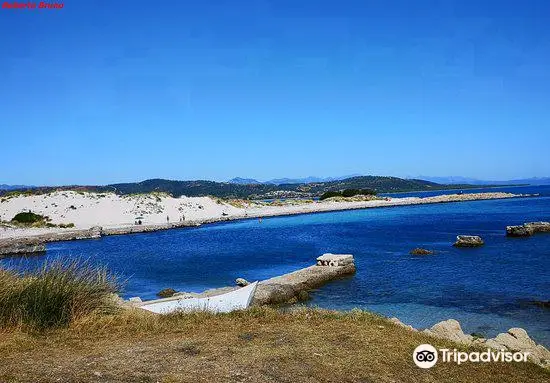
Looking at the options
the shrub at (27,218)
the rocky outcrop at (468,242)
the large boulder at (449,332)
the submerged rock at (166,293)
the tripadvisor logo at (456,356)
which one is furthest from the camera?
the shrub at (27,218)

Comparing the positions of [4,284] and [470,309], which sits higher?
[4,284]

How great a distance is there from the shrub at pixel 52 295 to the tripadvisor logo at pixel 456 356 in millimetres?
7129

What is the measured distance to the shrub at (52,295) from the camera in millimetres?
9805

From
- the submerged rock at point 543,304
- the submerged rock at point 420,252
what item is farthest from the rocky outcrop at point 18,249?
the submerged rock at point 543,304

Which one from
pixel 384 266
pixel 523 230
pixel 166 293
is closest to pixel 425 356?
pixel 166 293

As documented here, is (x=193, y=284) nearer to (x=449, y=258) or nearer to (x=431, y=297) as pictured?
(x=431, y=297)

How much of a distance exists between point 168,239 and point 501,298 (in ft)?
121

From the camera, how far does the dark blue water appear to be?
18266mm

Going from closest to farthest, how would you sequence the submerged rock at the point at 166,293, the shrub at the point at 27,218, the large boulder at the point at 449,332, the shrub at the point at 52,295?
the shrub at the point at 52,295, the large boulder at the point at 449,332, the submerged rock at the point at 166,293, the shrub at the point at 27,218

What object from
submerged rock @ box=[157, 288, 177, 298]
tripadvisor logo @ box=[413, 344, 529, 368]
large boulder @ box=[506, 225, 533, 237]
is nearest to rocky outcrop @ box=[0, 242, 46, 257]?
submerged rock @ box=[157, 288, 177, 298]

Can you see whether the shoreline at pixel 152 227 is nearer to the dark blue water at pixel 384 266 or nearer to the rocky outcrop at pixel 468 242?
the dark blue water at pixel 384 266

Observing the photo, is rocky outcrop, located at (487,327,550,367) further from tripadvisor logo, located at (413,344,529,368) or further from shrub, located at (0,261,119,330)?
shrub, located at (0,261,119,330)

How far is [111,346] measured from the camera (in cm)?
880

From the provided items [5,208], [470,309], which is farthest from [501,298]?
[5,208]
